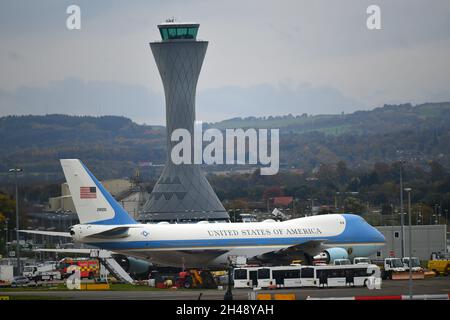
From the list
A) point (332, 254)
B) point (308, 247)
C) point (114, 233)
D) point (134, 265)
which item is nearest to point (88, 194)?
point (114, 233)

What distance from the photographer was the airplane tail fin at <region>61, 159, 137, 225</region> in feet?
234

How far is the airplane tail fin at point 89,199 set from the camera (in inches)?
2803

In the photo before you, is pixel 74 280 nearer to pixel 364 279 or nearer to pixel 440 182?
pixel 364 279

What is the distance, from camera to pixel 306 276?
6003 centimetres

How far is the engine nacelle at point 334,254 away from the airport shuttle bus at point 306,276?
42.0ft

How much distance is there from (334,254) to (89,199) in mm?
17570

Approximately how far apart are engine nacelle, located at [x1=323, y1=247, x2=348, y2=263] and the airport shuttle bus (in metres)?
12.8

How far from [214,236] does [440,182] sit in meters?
96.0

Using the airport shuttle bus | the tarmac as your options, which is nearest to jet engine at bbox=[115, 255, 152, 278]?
the tarmac

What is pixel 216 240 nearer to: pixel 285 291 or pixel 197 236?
pixel 197 236

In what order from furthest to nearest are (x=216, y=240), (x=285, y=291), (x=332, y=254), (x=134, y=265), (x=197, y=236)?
(x=134, y=265) → (x=216, y=240) → (x=197, y=236) → (x=332, y=254) → (x=285, y=291)
